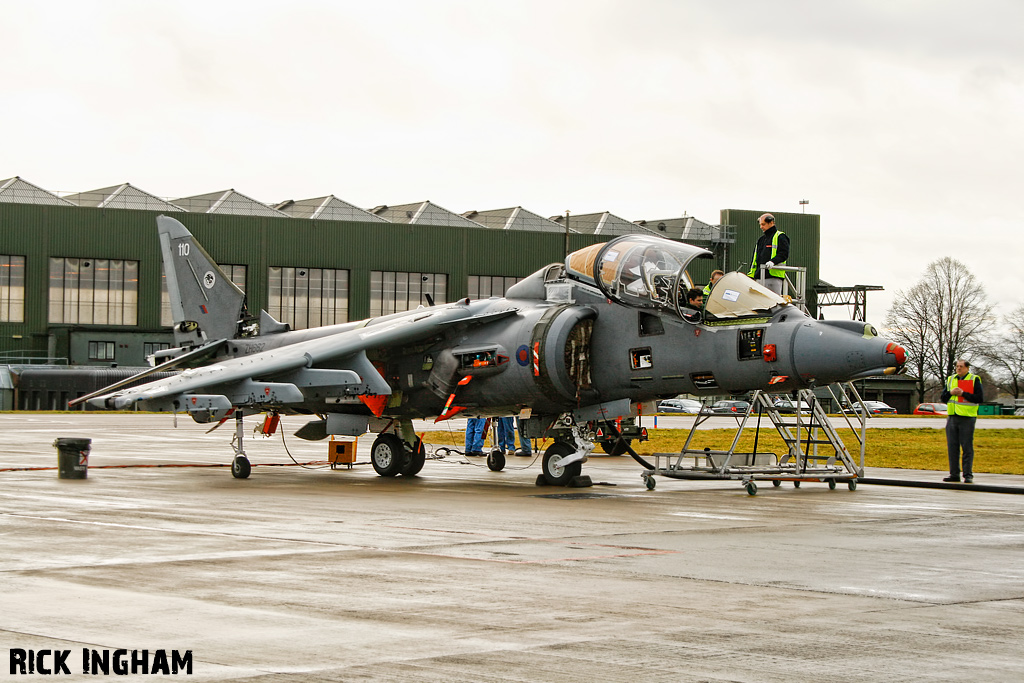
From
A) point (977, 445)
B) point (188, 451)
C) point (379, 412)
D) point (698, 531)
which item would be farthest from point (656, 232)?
point (698, 531)

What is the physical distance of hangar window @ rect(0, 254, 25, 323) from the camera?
7425 centimetres

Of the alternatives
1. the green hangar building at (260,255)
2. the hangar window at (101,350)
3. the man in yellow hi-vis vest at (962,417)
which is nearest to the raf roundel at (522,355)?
the man in yellow hi-vis vest at (962,417)

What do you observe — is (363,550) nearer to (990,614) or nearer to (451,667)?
(451,667)

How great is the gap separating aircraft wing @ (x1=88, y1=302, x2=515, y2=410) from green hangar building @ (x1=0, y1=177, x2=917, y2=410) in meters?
58.1

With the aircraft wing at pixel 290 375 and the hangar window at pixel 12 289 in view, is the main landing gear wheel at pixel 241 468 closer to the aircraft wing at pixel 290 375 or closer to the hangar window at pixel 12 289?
the aircraft wing at pixel 290 375

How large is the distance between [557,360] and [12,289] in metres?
67.4

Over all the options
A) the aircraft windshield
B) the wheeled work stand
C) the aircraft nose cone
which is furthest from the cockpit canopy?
the wheeled work stand

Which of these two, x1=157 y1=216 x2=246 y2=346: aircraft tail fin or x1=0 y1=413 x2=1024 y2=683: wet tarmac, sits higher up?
x1=157 y1=216 x2=246 y2=346: aircraft tail fin

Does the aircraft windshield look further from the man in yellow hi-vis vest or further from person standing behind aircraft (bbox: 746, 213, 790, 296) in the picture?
the man in yellow hi-vis vest

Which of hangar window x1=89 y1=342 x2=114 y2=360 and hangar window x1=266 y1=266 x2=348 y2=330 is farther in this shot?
hangar window x1=266 y1=266 x2=348 y2=330

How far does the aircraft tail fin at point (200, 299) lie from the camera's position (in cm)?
2189

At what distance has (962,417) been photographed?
1831 centimetres

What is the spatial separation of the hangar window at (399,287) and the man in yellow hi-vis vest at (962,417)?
63.4m

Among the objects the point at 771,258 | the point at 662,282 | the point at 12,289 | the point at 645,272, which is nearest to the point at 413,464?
the point at 645,272
